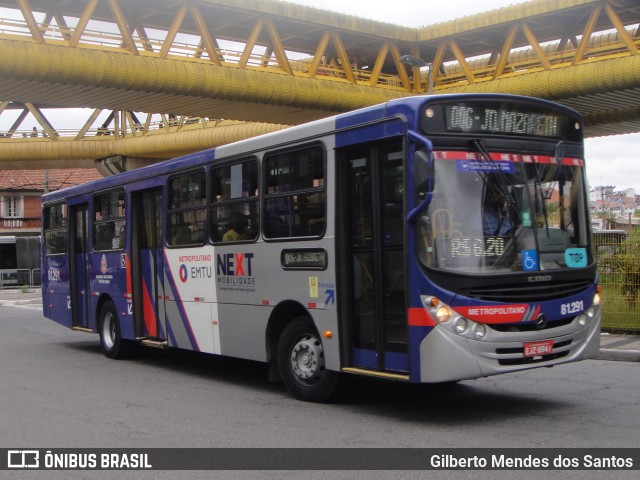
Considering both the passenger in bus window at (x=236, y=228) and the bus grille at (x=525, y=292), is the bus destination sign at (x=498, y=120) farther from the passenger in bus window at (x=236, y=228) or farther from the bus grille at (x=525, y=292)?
A: the passenger in bus window at (x=236, y=228)

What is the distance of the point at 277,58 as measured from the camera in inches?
953

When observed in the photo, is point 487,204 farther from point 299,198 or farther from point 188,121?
point 188,121

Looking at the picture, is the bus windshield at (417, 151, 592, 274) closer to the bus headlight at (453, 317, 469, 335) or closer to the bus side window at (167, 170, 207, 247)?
the bus headlight at (453, 317, 469, 335)

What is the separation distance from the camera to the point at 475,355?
802 centimetres

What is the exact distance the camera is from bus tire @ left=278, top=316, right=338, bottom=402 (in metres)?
9.53

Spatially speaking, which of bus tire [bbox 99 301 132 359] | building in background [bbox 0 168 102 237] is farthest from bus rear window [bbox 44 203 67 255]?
building in background [bbox 0 168 102 237]

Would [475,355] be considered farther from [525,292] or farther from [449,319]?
[525,292]

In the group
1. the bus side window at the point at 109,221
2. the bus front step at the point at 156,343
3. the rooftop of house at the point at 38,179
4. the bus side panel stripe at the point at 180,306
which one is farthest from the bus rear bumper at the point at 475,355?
the rooftop of house at the point at 38,179

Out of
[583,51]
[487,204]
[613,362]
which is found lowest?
[613,362]

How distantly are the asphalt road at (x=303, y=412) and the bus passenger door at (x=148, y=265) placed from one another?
77 centimetres

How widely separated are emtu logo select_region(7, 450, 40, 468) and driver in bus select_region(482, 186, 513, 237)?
4.55 m
